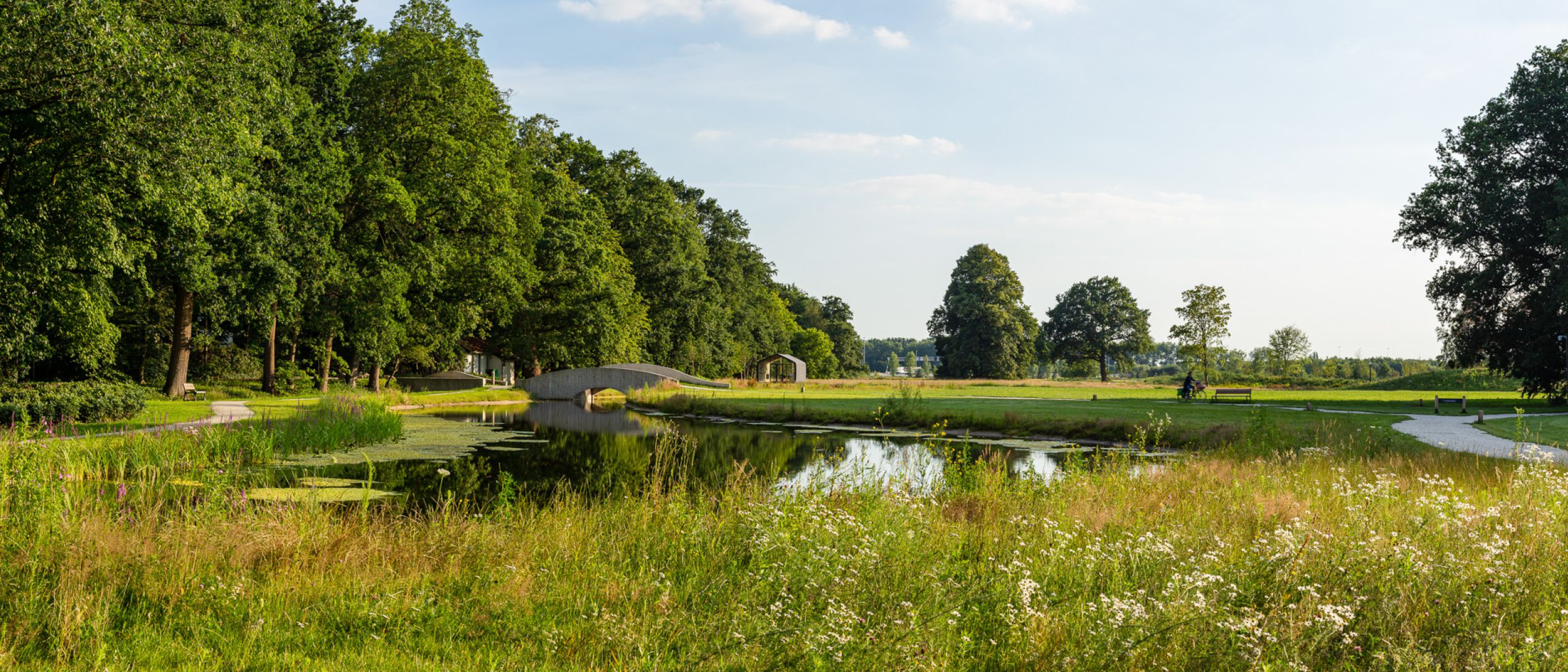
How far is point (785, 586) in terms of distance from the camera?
5.17 meters

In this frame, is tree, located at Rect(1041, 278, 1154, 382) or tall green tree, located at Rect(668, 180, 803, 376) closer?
tall green tree, located at Rect(668, 180, 803, 376)

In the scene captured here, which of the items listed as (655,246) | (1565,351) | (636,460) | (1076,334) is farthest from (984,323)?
(636,460)

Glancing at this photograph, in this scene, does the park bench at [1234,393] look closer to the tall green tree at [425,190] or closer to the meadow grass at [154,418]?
the tall green tree at [425,190]

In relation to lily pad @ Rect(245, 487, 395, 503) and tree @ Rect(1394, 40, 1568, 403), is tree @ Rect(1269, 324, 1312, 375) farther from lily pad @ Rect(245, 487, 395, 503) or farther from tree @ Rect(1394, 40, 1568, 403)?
lily pad @ Rect(245, 487, 395, 503)

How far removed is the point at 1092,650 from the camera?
4.23 m

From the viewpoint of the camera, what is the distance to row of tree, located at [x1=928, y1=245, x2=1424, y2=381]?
70.2 m

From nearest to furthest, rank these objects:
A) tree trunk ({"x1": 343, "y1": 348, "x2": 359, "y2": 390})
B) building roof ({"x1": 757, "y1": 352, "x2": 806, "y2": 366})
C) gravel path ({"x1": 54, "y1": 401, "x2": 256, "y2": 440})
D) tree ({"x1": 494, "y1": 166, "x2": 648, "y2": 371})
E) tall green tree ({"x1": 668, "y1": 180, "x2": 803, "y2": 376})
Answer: gravel path ({"x1": 54, "y1": 401, "x2": 256, "y2": 440})
tree trunk ({"x1": 343, "y1": 348, "x2": 359, "y2": 390})
tree ({"x1": 494, "y1": 166, "x2": 648, "y2": 371})
tall green tree ({"x1": 668, "y1": 180, "x2": 803, "y2": 376})
building roof ({"x1": 757, "y1": 352, "x2": 806, "y2": 366})

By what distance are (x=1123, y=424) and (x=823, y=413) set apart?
386 inches

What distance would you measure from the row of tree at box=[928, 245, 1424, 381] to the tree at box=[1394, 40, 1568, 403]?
34.6 meters

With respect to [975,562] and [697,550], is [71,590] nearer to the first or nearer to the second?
[697,550]

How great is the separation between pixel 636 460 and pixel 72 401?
9.98m

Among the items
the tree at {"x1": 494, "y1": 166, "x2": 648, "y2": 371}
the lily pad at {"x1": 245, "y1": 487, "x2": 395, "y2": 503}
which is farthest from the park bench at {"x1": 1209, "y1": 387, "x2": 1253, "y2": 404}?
the lily pad at {"x1": 245, "y1": 487, "x2": 395, "y2": 503}

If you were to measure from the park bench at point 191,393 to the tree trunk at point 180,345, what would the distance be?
175 mm

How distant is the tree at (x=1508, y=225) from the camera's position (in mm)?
31578
